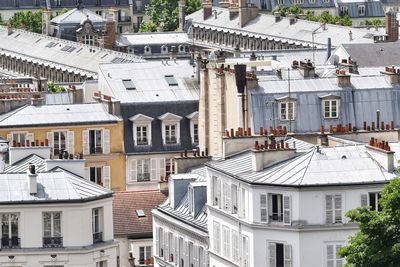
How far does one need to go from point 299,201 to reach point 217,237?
6951 millimetres

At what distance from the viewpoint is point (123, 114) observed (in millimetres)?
142500

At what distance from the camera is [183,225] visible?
348ft

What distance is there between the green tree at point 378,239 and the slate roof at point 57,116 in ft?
179

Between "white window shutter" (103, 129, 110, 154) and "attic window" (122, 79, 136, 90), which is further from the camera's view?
→ "attic window" (122, 79, 136, 90)

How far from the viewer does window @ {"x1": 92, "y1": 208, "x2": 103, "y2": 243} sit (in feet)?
332

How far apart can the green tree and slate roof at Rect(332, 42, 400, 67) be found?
7289 cm

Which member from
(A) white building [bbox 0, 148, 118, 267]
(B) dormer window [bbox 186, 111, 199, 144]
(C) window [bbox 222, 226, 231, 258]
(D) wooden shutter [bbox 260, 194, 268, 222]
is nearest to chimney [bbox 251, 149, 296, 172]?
(D) wooden shutter [bbox 260, 194, 268, 222]

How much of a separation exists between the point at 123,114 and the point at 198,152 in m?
21.5

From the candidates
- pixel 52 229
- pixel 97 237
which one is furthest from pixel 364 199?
pixel 52 229

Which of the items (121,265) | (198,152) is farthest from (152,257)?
(198,152)

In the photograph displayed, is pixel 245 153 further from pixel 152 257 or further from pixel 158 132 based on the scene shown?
pixel 158 132

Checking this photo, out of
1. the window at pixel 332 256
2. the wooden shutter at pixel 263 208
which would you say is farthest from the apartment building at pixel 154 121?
the window at pixel 332 256

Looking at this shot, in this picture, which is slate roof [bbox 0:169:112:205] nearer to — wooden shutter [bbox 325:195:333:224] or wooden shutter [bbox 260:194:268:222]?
wooden shutter [bbox 260:194:268:222]

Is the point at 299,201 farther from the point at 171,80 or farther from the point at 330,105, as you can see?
the point at 171,80
